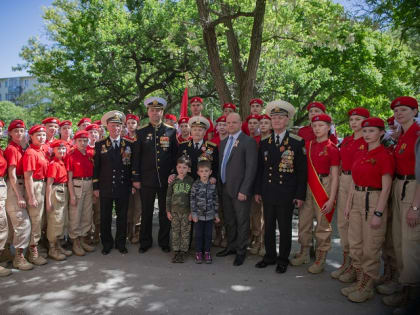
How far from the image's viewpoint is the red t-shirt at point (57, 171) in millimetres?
5172

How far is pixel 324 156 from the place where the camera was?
4.79m

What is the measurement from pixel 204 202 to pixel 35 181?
249 cm

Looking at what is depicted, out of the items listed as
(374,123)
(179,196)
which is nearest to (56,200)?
(179,196)

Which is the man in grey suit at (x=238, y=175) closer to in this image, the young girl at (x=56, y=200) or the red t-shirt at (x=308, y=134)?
the red t-shirt at (x=308, y=134)

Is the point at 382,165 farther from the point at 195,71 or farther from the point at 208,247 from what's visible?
the point at 195,71

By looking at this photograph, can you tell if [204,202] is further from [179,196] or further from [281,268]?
[281,268]

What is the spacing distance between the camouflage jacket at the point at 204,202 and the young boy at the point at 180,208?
0.48 feet

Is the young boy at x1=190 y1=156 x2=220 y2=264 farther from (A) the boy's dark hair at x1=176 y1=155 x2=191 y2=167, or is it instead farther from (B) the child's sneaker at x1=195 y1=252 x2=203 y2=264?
(A) the boy's dark hair at x1=176 y1=155 x2=191 y2=167

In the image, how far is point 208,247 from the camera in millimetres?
5344

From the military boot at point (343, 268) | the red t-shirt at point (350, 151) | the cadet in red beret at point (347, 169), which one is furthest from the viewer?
the military boot at point (343, 268)

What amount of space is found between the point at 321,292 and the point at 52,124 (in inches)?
187

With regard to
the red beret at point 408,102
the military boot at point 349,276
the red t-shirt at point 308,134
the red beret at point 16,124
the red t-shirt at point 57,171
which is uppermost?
the red beret at point 408,102

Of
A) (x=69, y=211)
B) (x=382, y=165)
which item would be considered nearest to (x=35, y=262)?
(x=69, y=211)

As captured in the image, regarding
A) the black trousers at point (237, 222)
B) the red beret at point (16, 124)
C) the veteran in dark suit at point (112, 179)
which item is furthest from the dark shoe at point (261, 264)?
the red beret at point (16, 124)
